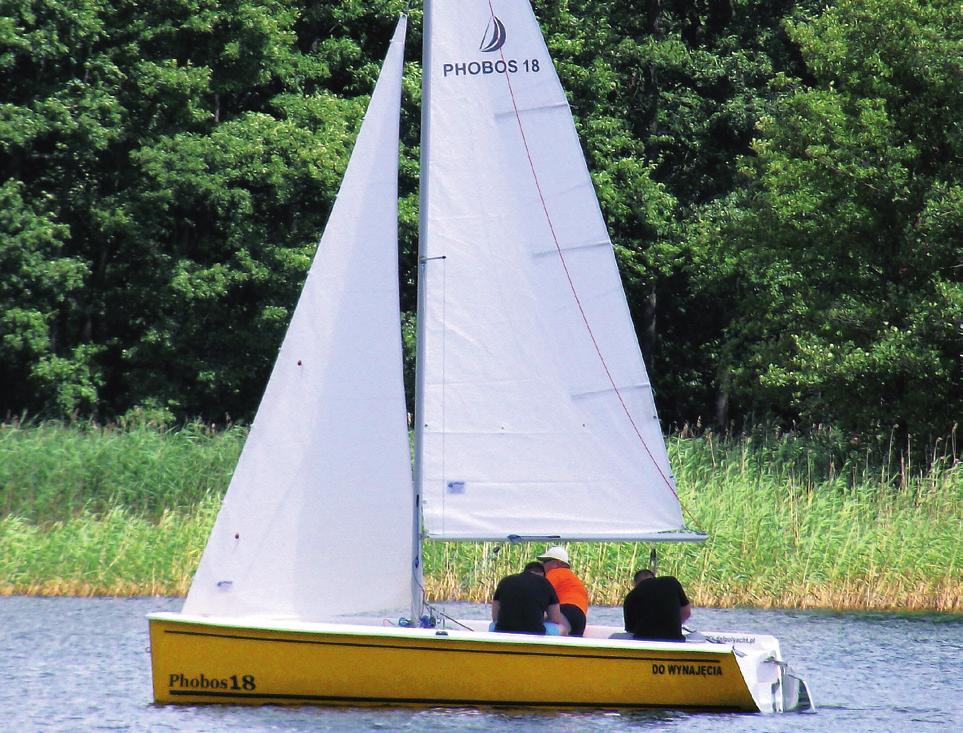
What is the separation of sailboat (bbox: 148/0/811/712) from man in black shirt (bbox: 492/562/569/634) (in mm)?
263

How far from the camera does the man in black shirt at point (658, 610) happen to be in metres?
13.2

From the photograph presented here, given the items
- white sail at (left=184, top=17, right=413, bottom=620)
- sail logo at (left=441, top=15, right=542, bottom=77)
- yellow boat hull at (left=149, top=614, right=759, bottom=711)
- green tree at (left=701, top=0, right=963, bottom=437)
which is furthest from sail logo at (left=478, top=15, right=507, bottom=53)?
green tree at (left=701, top=0, right=963, bottom=437)

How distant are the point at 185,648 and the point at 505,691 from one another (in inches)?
93.7

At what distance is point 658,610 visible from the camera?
43.3ft

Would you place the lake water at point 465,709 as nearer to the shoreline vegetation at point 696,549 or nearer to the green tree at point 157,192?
the shoreline vegetation at point 696,549

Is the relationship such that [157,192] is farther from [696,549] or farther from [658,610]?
[658,610]

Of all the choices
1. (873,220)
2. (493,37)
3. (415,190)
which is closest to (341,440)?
(493,37)

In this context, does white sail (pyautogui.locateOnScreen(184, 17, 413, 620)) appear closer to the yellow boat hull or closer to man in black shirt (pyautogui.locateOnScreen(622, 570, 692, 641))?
the yellow boat hull

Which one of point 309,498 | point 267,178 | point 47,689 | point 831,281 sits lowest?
point 47,689

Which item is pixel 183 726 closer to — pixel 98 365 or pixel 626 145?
pixel 98 365

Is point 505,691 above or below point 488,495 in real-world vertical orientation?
below

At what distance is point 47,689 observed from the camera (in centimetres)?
1441

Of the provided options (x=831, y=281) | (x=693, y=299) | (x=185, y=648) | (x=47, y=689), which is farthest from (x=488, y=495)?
(x=693, y=299)

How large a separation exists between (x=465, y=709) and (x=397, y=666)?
614 mm
